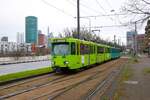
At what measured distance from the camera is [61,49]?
2769cm

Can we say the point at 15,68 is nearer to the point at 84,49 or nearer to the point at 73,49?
the point at 84,49

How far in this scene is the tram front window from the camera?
1081 inches

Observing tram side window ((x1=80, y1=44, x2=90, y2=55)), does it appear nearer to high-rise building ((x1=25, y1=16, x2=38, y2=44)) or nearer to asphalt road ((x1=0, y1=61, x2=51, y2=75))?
asphalt road ((x1=0, y1=61, x2=51, y2=75))

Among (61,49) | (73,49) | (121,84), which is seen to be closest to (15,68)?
(61,49)

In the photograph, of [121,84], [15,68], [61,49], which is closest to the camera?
[121,84]

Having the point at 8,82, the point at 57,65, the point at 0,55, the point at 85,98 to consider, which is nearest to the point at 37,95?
the point at 85,98

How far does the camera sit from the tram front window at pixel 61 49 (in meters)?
27.4

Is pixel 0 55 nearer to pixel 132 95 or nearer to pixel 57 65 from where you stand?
pixel 57 65

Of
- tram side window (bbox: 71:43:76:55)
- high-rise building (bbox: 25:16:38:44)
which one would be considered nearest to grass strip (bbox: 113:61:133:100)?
tram side window (bbox: 71:43:76:55)

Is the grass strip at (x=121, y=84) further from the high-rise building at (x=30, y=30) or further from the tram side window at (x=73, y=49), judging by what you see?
the high-rise building at (x=30, y=30)

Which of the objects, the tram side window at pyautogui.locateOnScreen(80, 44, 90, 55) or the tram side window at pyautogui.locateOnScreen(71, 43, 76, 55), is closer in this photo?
the tram side window at pyautogui.locateOnScreen(71, 43, 76, 55)

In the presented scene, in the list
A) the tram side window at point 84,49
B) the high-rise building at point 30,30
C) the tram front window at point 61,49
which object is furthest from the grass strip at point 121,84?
the high-rise building at point 30,30

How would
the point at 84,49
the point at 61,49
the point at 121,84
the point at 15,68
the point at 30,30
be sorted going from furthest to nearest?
1. the point at 30,30
2. the point at 15,68
3. the point at 84,49
4. the point at 61,49
5. the point at 121,84

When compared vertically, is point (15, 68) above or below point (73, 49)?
below
